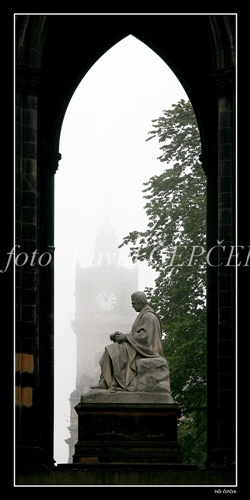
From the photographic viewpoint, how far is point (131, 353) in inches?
1423

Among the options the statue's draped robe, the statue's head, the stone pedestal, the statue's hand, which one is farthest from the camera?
the statue's head

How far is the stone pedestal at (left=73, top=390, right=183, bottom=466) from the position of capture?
1390 inches

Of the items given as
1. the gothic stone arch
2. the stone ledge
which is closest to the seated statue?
the stone ledge

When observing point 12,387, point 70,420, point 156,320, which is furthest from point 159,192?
point 70,420

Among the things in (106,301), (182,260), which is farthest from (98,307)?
(182,260)

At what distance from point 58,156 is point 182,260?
7966mm

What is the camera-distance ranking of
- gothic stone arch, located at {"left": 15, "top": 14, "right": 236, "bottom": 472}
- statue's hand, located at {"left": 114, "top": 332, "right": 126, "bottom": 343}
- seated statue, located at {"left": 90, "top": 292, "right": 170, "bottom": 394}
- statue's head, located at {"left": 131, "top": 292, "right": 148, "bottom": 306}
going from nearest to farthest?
gothic stone arch, located at {"left": 15, "top": 14, "right": 236, "bottom": 472} < seated statue, located at {"left": 90, "top": 292, "right": 170, "bottom": 394} < statue's hand, located at {"left": 114, "top": 332, "right": 126, "bottom": 343} < statue's head, located at {"left": 131, "top": 292, "right": 148, "bottom": 306}

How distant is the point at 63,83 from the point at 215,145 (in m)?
A: 3.24

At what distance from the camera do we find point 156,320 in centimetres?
3653

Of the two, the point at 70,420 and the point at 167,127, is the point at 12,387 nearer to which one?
the point at 167,127

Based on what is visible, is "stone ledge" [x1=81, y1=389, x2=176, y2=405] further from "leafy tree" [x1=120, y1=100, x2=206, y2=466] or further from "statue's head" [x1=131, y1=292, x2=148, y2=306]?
"leafy tree" [x1=120, y1=100, x2=206, y2=466]

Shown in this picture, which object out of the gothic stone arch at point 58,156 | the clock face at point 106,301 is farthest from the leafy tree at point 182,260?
the clock face at point 106,301

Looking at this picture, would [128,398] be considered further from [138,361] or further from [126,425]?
[138,361]

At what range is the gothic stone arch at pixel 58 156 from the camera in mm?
34781
